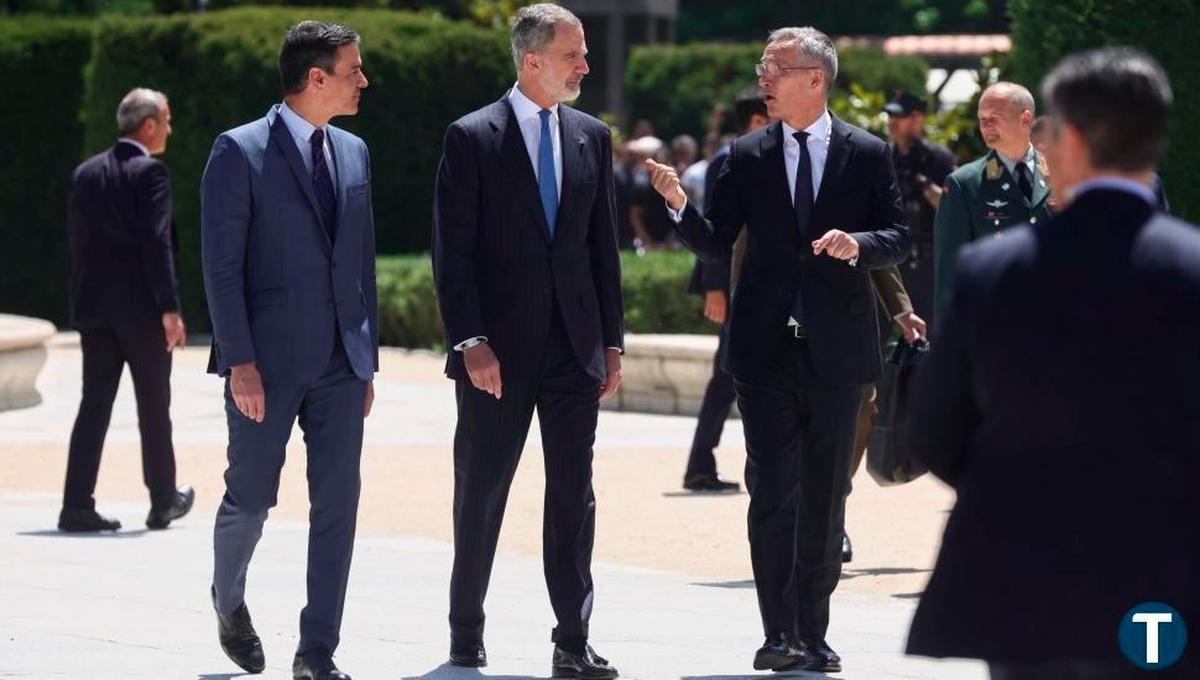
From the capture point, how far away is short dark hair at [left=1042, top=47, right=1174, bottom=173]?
3604 millimetres

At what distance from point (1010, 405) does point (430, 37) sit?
60.4 ft

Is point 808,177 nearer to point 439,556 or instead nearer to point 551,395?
point 551,395

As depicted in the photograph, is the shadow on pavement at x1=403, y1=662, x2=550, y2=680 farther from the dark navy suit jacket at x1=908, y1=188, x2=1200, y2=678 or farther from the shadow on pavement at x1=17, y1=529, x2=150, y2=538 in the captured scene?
Answer: the shadow on pavement at x1=17, y1=529, x2=150, y2=538

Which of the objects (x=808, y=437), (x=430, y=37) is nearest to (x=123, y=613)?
(x=808, y=437)

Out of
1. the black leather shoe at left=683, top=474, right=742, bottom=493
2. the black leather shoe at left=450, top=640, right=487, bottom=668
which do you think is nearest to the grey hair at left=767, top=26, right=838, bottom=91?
the black leather shoe at left=450, top=640, right=487, bottom=668

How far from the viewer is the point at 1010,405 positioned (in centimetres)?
364

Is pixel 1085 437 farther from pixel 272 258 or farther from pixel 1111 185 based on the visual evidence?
pixel 272 258

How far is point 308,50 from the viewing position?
6547 mm

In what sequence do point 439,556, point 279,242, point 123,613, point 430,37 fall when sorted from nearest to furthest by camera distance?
point 279,242 → point 123,613 → point 439,556 → point 430,37

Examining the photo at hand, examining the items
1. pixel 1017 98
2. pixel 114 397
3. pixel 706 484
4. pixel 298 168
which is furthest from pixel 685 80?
pixel 298 168

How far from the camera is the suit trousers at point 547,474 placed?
6762 millimetres

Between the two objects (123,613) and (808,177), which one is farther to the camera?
(123,613)

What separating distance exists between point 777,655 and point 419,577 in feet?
7.37

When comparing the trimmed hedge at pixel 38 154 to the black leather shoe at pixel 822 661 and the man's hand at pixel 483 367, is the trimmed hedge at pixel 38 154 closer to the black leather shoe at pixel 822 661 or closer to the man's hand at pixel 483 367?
the man's hand at pixel 483 367
